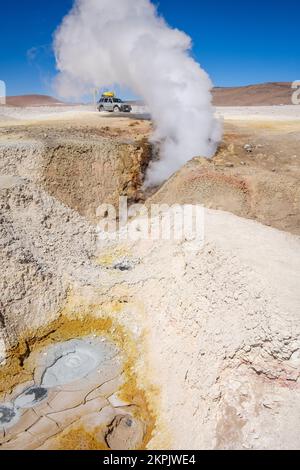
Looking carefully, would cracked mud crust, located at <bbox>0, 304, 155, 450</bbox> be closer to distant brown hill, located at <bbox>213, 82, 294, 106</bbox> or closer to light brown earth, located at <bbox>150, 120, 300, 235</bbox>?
light brown earth, located at <bbox>150, 120, 300, 235</bbox>

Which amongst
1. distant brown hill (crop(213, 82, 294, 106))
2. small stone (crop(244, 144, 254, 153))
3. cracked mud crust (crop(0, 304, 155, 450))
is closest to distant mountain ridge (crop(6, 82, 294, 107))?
distant brown hill (crop(213, 82, 294, 106))

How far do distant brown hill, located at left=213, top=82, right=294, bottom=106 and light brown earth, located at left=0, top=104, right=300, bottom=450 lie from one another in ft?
103

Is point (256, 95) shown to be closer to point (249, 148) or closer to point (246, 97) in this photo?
point (246, 97)

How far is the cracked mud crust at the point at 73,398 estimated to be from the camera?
5203mm

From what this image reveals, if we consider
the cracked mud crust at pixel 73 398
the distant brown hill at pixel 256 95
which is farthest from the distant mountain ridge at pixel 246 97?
the cracked mud crust at pixel 73 398

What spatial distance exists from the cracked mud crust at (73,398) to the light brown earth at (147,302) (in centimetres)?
2

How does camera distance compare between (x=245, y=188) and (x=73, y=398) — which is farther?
(x=245, y=188)

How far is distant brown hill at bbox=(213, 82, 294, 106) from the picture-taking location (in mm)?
40250

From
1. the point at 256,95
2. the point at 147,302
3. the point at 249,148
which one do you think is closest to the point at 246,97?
the point at 256,95

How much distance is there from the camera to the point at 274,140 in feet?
46.4

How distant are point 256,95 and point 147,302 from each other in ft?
137

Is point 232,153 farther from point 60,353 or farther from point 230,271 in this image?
point 60,353

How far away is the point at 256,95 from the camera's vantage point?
43750 millimetres

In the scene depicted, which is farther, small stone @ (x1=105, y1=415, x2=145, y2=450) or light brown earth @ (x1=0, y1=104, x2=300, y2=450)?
small stone @ (x1=105, y1=415, x2=145, y2=450)
